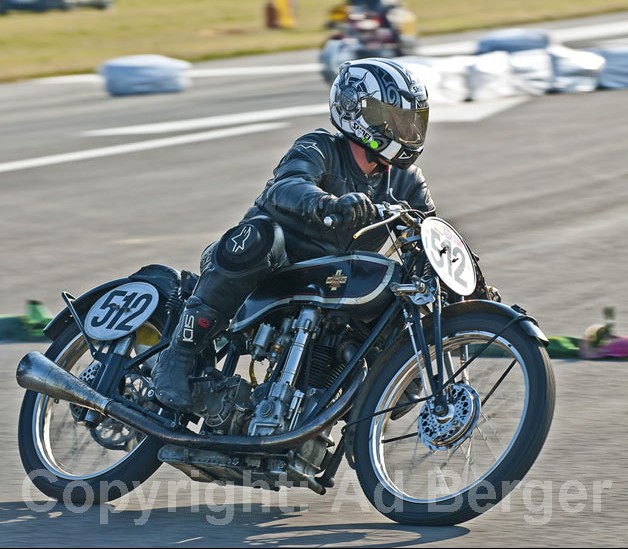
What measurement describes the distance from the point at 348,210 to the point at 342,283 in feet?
1.20

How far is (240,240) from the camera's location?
505 centimetres

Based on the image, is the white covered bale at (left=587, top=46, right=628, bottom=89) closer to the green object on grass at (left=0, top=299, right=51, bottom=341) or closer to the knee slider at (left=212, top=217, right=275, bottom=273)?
the green object on grass at (left=0, top=299, right=51, bottom=341)

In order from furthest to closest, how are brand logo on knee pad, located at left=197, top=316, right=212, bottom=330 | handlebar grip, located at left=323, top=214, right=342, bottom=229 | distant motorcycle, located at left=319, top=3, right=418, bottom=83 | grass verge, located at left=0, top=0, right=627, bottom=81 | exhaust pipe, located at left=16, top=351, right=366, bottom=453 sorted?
grass verge, located at left=0, top=0, right=627, bottom=81 < distant motorcycle, located at left=319, top=3, right=418, bottom=83 < brand logo on knee pad, located at left=197, top=316, right=212, bottom=330 < exhaust pipe, located at left=16, top=351, right=366, bottom=453 < handlebar grip, located at left=323, top=214, right=342, bottom=229

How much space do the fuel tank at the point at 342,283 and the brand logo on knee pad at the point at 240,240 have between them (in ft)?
0.68

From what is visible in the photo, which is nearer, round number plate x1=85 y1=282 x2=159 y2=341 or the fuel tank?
the fuel tank

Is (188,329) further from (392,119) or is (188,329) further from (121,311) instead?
(392,119)

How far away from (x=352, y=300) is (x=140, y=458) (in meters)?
1.14

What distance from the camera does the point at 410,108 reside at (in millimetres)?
5270

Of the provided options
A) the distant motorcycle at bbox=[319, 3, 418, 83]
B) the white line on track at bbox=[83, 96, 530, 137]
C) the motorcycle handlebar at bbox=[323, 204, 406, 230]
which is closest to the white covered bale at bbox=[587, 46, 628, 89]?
the white line on track at bbox=[83, 96, 530, 137]

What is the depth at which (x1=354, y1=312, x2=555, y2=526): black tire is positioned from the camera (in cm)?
470

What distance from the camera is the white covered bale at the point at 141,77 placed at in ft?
70.9

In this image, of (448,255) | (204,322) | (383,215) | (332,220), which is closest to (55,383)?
(204,322)

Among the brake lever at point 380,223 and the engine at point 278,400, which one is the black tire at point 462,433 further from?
the brake lever at point 380,223

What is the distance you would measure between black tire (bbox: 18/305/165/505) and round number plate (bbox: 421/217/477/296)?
1349mm
